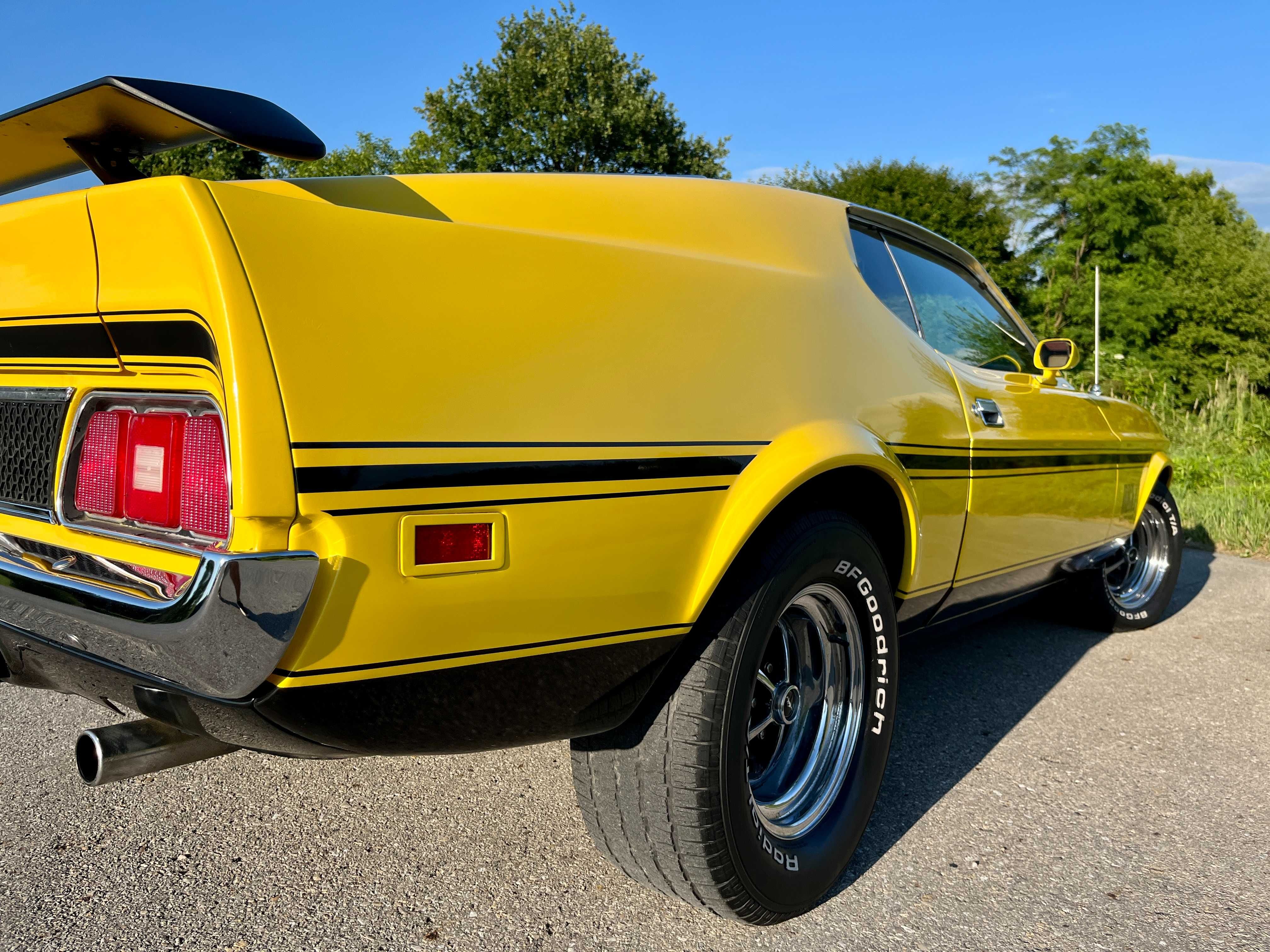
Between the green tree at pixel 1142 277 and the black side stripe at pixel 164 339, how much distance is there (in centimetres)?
3277

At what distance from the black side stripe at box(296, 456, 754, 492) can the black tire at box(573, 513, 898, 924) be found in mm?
272

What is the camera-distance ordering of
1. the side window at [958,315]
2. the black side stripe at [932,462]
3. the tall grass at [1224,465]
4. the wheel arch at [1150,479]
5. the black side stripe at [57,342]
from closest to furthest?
the black side stripe at [57,342]
the black side stripe at [932,462]
the side window at [958,315]
the wheel arch at [1150,479]
the tall grass at [1224,465]

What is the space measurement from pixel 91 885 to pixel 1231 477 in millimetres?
9229

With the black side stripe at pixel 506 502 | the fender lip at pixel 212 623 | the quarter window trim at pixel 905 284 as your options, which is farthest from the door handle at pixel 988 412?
the fender lip at pixel 212 623

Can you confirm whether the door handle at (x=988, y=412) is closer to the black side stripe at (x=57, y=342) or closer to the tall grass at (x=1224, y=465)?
the black side stripe at (x=57, y=342)

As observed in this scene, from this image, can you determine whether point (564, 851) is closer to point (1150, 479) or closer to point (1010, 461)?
point (1010, 461)

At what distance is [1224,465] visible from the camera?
341 inches

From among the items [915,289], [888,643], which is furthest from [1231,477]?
[888,643]

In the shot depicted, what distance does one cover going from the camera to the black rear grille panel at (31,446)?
1.58m

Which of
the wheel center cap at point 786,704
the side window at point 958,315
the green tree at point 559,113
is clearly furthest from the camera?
the green tree at point 559,113

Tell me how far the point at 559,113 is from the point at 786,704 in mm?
27417

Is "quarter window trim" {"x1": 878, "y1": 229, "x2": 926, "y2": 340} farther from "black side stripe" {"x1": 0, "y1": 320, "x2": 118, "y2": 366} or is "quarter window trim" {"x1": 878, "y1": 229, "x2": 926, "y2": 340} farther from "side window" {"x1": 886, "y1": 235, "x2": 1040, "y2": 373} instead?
"black side stripe" {"x1": 0, "y1": 320, "x2": 118, "y2": 366}

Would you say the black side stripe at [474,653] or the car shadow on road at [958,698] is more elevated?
the black side stripe at [474,653]

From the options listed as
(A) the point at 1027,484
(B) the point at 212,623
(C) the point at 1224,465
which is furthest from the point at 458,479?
(C) the point at 1224,465
